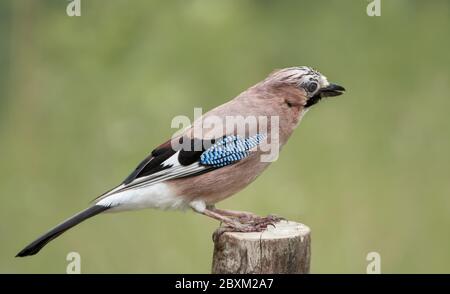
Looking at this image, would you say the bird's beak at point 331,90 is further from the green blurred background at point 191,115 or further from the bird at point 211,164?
the green blurred background at point 191,115

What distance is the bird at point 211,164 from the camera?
20.1 ft

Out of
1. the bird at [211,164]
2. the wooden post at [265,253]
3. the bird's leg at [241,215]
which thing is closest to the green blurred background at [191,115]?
the bird's leg at [241,215]

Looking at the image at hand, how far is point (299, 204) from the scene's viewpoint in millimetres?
7930

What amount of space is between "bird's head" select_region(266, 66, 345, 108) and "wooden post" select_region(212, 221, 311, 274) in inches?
40.8

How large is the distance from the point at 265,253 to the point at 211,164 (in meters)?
0.76

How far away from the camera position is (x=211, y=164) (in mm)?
6223

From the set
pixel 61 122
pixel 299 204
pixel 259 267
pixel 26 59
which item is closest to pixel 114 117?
pixel 61 122

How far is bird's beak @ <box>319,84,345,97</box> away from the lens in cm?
647

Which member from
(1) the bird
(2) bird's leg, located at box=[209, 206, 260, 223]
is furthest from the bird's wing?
(2) bird's leg, located at box=[209, 206, 260, 223]

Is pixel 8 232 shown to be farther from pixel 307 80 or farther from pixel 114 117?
pixel 307 80

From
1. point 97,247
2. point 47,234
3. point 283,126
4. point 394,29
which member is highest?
point 394,29

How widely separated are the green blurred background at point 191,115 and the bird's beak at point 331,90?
59.5 inches

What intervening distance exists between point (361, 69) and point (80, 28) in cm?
244

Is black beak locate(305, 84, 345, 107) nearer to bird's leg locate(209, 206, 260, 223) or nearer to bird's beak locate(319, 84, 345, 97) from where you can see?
bird's beak locate(319, 84, 345, 97)
